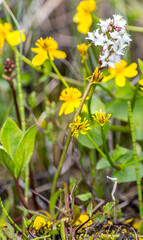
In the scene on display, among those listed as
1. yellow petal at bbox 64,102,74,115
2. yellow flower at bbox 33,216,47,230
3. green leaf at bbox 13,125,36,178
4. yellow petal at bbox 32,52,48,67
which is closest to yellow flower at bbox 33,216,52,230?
yellow flower at bbox 33,216,47,230

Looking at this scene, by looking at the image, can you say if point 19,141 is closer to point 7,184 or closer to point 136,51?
point 7,184

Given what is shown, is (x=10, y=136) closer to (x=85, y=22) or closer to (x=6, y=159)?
(x=6, y=159)

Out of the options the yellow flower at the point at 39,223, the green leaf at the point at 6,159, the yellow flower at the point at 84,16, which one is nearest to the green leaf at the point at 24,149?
the green leaf at the point at 6,159

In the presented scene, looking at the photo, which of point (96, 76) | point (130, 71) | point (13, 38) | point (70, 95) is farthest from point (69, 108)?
point (13, 38)

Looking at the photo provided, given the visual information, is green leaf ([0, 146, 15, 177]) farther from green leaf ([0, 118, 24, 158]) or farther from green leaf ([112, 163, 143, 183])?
green leaf ([112, 163, 143, 183])

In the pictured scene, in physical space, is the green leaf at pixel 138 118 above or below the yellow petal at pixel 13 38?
below

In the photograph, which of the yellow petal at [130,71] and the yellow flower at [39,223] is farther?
the yellow petal at [130,71]

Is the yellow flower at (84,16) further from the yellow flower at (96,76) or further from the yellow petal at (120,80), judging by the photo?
the yellow flower at (96,76)

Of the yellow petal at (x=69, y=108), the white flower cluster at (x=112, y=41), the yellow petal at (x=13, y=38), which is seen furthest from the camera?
the yellow petal at (x=13, y=38)
